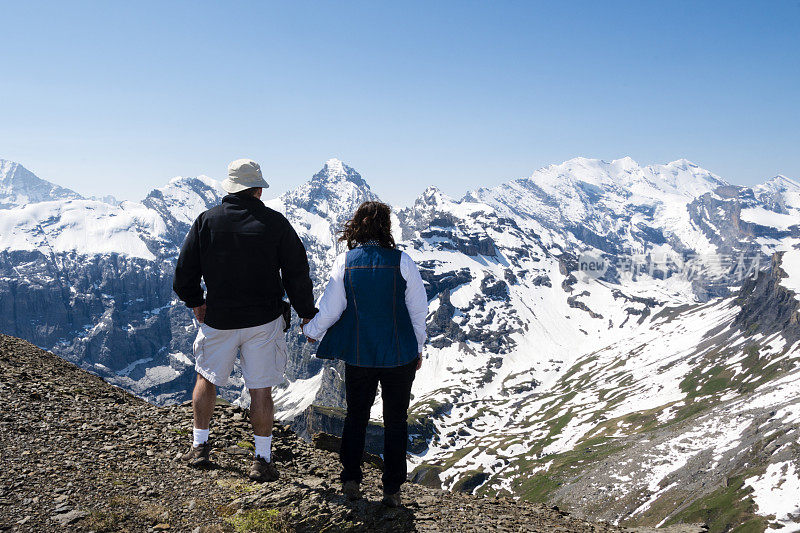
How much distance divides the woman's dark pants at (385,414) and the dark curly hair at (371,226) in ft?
7.47

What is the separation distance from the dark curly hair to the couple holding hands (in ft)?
0.06

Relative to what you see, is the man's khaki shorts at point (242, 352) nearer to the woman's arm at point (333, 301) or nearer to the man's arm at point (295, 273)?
the man's arm at point (295, 273)

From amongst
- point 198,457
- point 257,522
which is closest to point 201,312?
point 198,457

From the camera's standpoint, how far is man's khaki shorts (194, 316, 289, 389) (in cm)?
901

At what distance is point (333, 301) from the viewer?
8234 mm

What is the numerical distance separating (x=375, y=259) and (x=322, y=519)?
182 inches

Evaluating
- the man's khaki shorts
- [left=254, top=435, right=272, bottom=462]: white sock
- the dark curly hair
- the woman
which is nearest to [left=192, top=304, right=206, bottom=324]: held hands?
the man's khaki shorts

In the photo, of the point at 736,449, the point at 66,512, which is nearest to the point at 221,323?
the point at 66,512

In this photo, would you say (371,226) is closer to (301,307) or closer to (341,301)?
(341,301)

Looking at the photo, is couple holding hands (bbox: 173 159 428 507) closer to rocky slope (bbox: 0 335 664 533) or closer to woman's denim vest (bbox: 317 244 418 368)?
woman's denim vest (bbox: 317 244 418 368)

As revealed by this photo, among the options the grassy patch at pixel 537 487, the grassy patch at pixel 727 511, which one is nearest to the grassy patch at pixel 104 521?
the grassy patch at pixel 727 511

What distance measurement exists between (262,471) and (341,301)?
4.33 meters

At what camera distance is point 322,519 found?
8.11 meters

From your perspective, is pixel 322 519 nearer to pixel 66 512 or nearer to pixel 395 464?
pixel 395 464
